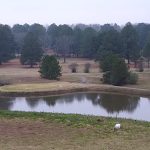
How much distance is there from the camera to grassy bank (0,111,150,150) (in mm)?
15883

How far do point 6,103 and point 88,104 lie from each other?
8295mm

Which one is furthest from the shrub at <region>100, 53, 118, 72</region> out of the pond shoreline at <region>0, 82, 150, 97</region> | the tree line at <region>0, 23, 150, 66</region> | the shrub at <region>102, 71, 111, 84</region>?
the tree line at <region>0, 23, 150, 66</region>

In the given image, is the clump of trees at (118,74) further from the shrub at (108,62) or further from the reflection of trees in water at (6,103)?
the reflection of trees in water at (6,103)

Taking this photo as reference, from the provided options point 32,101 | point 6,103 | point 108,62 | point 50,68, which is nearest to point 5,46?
point 50,68

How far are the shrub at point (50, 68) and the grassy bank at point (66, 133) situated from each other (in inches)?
1441

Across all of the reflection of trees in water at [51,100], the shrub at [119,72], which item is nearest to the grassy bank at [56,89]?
the reflection of trees in water at [51,100]

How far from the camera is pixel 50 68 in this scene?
6044cm

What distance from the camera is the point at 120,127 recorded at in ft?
63.7

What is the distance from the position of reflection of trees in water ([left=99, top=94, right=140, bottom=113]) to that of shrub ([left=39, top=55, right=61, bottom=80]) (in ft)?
39.9

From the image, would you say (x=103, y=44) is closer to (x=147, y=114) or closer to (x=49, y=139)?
(x=147, y=114)

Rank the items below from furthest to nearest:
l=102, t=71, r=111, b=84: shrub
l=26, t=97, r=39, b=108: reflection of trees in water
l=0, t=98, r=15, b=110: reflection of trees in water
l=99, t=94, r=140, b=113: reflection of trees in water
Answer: l=102, t=71, r=111, b=84: shrub, l=26, t=97, r=39, b=108: reflection of trees in water, l=0, t=98, r=15, b=110: reflection of trees in water, l=99, t=94, r=140, b=113: reflection of trees in water

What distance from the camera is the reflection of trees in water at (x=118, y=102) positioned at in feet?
133

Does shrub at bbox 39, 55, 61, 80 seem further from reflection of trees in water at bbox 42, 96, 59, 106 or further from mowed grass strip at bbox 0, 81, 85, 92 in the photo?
reflection of trees in water at bbox 42, 96, 59, 106

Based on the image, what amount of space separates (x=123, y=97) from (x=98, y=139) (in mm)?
31854
